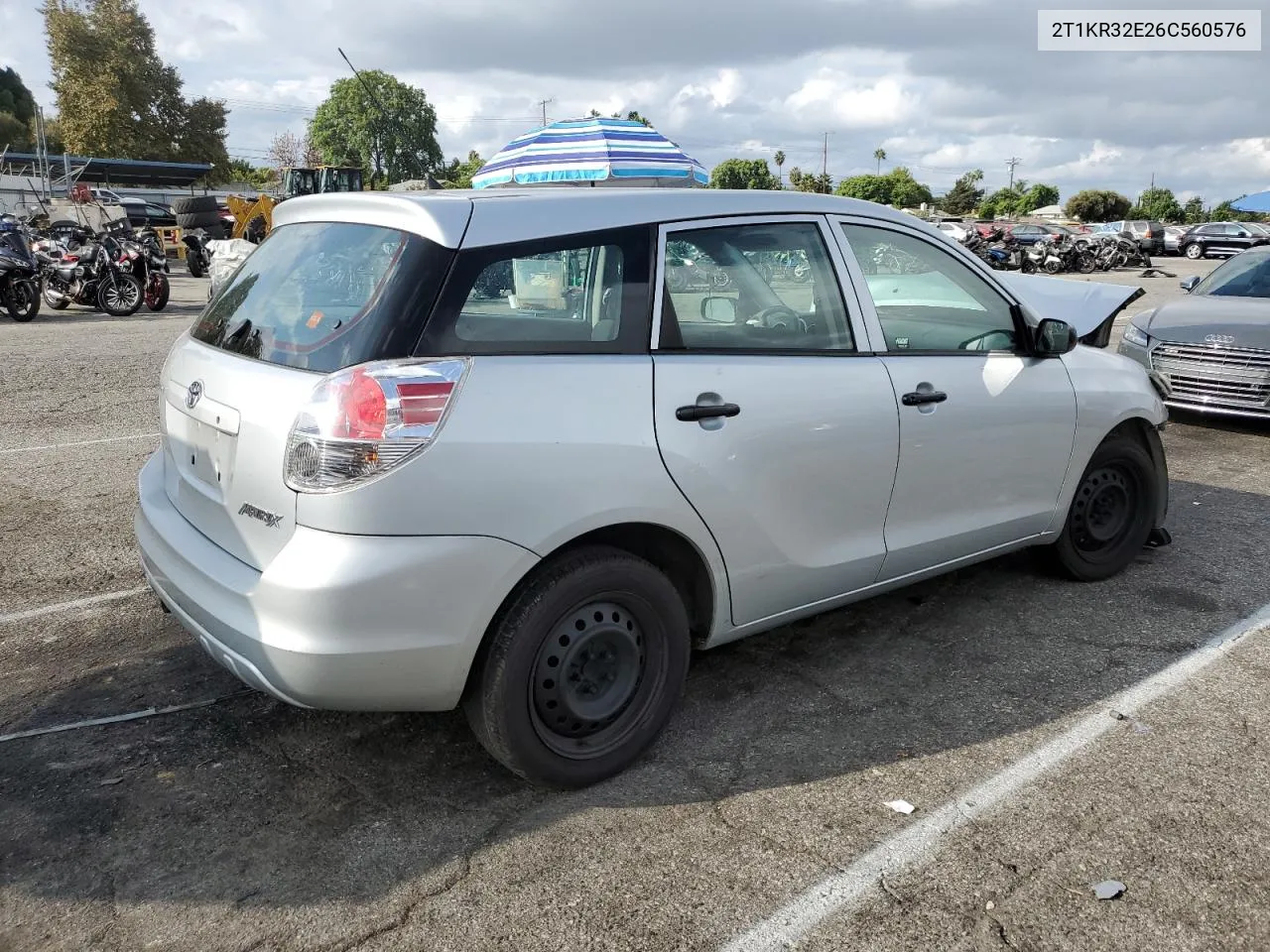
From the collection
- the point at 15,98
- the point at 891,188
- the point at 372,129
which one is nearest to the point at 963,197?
the point at 891,188

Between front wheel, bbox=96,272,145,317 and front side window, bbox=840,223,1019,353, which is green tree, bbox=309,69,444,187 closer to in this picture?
front wheel, bbox=96,272,145,317

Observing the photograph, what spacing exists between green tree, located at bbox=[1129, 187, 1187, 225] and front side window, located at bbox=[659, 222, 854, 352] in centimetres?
7947

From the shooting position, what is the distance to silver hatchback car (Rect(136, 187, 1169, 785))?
8.48 feet

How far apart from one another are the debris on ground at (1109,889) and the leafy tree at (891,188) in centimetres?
7928

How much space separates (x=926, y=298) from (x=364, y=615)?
2441 mm

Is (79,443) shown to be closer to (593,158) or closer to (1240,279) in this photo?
(593,158)

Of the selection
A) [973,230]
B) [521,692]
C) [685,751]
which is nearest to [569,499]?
[521,692]

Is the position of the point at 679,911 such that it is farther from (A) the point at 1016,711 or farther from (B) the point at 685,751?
(A) the point at 1016,711

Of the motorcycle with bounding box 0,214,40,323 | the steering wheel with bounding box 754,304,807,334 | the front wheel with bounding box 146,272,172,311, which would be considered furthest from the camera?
the front wheel with bounding box 146,272,172,311

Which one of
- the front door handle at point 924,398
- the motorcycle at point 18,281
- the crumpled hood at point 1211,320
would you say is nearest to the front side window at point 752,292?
the front door handle at point 924,398

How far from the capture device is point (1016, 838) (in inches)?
110

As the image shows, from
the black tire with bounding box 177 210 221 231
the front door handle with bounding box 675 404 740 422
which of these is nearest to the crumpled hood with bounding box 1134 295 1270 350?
the front door handle with bounding box 675 404 740 422

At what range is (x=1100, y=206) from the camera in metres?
74.2

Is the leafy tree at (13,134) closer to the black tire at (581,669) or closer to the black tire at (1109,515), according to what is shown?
the black tire at (1109,515)
